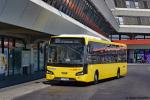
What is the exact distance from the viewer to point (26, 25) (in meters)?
24.4

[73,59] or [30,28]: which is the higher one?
[30,28]

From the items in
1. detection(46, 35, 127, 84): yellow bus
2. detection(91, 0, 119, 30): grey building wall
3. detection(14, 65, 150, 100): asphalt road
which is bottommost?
detection(14, 65, 150, 100): asphalt road

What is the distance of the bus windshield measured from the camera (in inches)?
901

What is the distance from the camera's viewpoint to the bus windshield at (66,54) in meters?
22.9

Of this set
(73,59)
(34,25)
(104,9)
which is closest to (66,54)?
(73,59)

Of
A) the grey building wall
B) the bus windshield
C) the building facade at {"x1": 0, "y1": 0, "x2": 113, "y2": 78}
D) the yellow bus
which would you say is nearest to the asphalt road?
the yellow bus

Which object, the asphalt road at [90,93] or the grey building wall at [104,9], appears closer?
the asphalt road at [90,93]

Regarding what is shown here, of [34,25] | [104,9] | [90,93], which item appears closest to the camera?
[90,93]

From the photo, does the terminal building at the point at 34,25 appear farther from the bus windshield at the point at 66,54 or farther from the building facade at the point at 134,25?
the building facade at the point at 134,25

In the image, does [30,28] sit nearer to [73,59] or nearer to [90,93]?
[73,59]

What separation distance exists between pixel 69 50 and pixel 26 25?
2.92 m

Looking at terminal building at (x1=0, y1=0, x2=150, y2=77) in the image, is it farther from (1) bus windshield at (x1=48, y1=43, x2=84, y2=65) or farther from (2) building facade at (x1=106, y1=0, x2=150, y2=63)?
(2) building facade at (x1=106, y1=0, x2=150, y2=63)

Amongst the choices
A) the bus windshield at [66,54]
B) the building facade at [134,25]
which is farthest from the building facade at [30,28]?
the building facade at [134,25]

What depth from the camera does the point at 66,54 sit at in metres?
23.0
